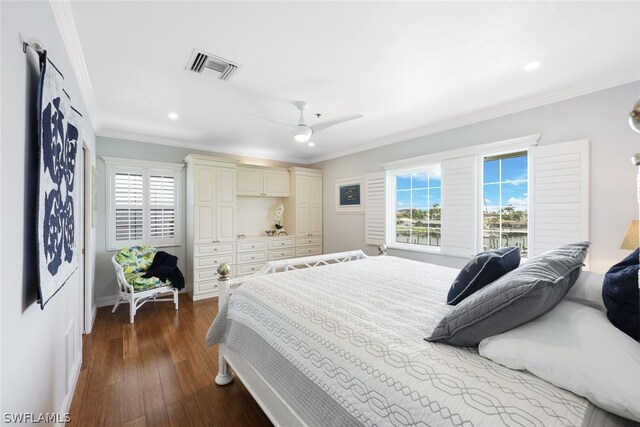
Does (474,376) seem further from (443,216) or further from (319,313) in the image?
(443,216)

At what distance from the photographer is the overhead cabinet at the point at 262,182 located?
16.3 feet

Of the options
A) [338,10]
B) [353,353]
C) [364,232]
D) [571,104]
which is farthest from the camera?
[364,232]

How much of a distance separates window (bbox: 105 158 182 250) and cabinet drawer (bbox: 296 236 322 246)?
219cm

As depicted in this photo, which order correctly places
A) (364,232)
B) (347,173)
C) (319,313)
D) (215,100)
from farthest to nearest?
(347,173), (364,232), (215,100), (319,313)

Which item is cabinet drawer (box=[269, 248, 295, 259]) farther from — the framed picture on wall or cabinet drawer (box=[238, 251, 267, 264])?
the framed picture on wall

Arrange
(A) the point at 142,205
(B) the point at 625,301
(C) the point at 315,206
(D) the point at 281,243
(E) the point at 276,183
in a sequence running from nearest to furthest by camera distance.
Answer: (B) the point at 625,301
(A) the point at 142,205
(D) the point at 281,243
(E) the point at 276,183
(C) the point at 315,206

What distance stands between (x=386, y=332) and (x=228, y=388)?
158 centimetres

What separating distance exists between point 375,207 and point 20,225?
415 centimetres

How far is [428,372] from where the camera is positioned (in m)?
0.92

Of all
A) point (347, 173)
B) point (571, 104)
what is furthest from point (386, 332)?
point (347, 173)

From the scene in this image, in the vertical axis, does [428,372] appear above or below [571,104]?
below

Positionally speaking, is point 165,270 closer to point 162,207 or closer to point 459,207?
point 162,207

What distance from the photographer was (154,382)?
216 centimetres

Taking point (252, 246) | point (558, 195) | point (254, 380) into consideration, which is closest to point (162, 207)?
point (252, 246)
